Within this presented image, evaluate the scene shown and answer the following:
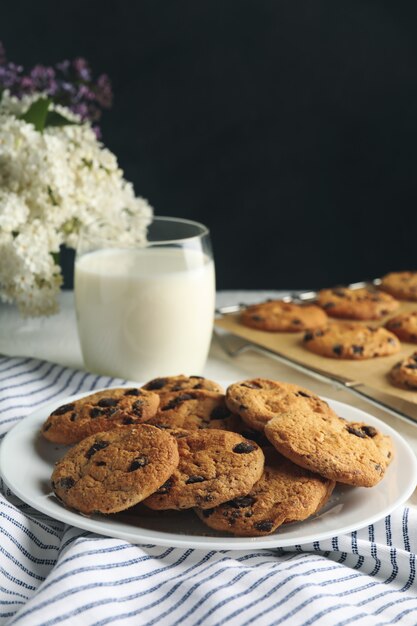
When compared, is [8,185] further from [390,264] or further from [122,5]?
[390,264]

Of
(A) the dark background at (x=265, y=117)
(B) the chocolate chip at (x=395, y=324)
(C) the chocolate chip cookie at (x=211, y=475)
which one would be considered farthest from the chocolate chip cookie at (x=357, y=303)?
(A) the dark background at (x=265, y=117)

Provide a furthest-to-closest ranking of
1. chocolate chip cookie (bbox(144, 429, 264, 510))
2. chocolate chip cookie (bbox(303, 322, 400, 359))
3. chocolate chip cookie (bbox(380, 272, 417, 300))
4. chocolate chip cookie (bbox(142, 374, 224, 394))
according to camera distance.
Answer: chocolate chip cookie (bbox(380, 272, 417, 300)) → chocolate chip cookie (bbox(303, 322, 400, 359)) → chocolate chip cookie (bbox(142, 374, 224, 394)) → chocolate chip cookie (bbox(144, 429, 264, 510))

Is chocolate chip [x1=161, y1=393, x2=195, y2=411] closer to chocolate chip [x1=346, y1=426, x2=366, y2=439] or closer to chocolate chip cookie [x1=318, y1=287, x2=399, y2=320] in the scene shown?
chocolate chip [x1=346, y1=426, x2=366, y2=439]

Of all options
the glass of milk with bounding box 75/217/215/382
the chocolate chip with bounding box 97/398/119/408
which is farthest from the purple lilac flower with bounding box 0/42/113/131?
the chocolate chip with bounding box 97/398/119/408

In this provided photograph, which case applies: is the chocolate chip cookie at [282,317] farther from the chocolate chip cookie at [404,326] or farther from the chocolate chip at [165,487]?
the chocolate chip at [165,487]

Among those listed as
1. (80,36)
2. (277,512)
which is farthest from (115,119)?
(277,512)

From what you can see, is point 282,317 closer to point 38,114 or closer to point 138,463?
point 38,114

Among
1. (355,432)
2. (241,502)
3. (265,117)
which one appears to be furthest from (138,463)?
(265,117)
